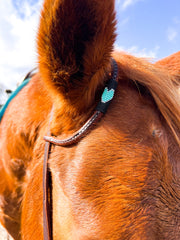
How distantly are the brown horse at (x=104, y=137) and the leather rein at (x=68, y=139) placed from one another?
0.02 m

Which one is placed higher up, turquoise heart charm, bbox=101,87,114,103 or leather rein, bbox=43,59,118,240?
turquoise heart charm, bbox=101,87,114,103

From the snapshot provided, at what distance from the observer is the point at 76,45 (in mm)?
749

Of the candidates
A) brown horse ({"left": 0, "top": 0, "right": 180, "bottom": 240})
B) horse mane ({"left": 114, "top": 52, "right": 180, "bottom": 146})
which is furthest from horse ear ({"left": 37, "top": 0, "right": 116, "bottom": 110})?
horse mane ({"left": 114, "top": 52, "right": 180, "bottom": 146})

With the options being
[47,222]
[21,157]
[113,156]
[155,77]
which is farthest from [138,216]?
[21,157]

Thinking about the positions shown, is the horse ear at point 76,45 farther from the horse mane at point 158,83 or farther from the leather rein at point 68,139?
the horse mane at point 158,83

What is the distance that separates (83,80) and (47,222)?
0.66 metres

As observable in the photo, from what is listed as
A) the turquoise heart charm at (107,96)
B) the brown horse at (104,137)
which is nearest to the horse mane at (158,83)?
the brown horse at (104,137)

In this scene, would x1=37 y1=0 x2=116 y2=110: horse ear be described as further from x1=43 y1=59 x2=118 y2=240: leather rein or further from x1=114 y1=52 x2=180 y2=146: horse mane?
x1=114 y1=52 x2=180 y2=146: horse mane

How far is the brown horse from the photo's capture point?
0.69 m

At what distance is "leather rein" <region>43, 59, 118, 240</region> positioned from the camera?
82cm

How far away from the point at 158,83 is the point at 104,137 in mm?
372

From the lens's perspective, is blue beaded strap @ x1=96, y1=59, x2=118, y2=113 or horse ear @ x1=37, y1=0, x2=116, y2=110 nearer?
horse ear @ x1=37, y1=0, x2=116, y2=110

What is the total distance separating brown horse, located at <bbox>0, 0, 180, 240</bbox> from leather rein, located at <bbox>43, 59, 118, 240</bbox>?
2 cm

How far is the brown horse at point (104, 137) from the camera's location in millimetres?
688
